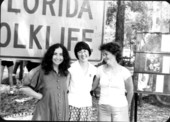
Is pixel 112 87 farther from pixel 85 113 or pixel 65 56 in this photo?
pixel 65 56

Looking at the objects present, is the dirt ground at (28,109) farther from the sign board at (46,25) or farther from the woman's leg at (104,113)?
the sign board at (46,25)

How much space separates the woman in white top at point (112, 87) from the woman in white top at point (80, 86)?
0.13m

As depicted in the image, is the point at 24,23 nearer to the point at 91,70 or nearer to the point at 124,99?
the point at 91,70

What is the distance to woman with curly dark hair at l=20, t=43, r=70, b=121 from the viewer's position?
8.06 ft

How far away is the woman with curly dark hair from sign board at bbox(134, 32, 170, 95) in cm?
135

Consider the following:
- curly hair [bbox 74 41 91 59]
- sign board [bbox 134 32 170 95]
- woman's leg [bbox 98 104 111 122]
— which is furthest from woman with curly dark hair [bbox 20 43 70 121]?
sign board [bbox 134 32 170 95]

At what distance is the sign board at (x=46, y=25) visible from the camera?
2.41 m

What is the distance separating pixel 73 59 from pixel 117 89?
20.4 inches

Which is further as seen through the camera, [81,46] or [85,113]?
[85,113]

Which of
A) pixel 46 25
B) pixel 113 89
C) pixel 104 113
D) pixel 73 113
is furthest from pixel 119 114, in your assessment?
pixel 46 25

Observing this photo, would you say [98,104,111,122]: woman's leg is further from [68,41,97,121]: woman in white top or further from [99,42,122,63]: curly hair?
[99,42,122,63]: curly hair

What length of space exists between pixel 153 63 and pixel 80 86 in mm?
1329

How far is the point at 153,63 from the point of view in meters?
3.53

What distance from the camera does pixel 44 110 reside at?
2.48 metres
